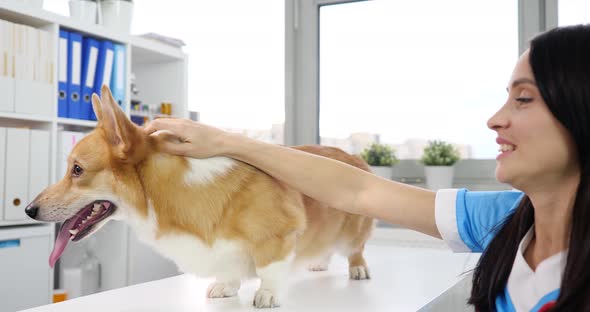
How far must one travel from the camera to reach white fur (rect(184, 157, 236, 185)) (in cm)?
91

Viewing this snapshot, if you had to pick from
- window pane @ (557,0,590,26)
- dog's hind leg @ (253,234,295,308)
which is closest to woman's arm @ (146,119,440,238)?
dog's hind leg @ (253,234,295,308)

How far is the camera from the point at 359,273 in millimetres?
1216

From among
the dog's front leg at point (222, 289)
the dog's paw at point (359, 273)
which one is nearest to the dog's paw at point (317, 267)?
the dog's paw at point (359, 273)

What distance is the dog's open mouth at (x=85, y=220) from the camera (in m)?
0.91

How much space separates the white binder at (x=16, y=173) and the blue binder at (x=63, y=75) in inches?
7.5

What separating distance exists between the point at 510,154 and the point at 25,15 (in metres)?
1.72

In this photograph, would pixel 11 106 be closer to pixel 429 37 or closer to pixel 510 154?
pixel 510 154

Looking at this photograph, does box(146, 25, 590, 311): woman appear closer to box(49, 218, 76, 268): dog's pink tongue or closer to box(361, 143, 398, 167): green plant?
box(49, 218, 76, 268): dog's pink tongue

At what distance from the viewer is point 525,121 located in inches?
25.3

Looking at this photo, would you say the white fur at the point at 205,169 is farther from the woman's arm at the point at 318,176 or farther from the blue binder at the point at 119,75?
the blue binder at the point at 119,75

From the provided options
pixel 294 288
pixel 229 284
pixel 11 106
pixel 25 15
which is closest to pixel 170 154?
pixel 229 284

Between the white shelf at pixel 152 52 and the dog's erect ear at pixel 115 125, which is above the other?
the white shelf at pixel 152 52

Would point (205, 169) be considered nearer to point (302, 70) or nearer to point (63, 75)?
point (63, 75)

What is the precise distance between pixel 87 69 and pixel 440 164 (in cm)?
161
